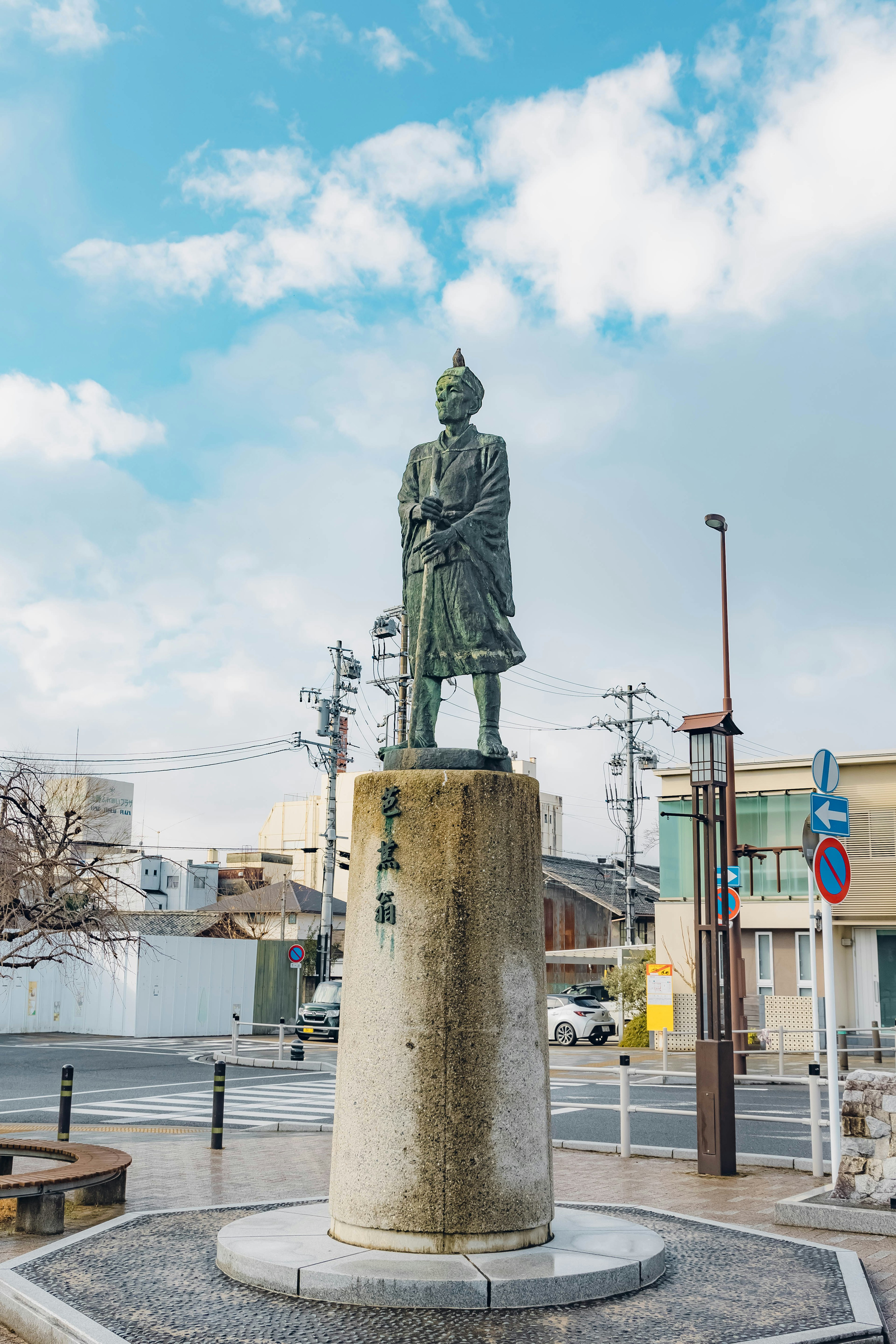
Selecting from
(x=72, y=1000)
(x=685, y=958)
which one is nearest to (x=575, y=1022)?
(x=685, y=958)

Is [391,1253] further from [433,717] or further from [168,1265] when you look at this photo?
[433,717]

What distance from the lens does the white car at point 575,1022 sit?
31.5m

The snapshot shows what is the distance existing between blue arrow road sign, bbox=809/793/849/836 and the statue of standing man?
2.90 metres

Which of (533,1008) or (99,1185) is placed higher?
(533,1008)

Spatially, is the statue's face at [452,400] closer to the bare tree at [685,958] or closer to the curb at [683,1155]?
the curb at [683,1155]

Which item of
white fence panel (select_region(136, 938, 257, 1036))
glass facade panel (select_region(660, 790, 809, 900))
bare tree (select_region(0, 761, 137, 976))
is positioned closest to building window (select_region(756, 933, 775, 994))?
glass facade panel (select_region(660, 790, 809, 900))

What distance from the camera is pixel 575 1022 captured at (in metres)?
31.5

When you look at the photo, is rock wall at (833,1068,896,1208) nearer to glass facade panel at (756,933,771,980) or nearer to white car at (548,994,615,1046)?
white car at (548,994,615,1046)

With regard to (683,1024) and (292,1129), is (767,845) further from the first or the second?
(292,1129)

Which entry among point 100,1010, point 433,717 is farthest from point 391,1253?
point 100,1010

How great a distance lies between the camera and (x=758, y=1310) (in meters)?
5.53

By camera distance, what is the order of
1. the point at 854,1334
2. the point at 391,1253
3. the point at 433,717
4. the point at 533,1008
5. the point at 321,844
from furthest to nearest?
the point at 321,844 < the point at 433,717 < the point at 533,1008 < the point at 391,1253 < the point at 854,1334

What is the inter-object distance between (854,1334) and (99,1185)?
601cm

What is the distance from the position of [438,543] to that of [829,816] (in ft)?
12.9
